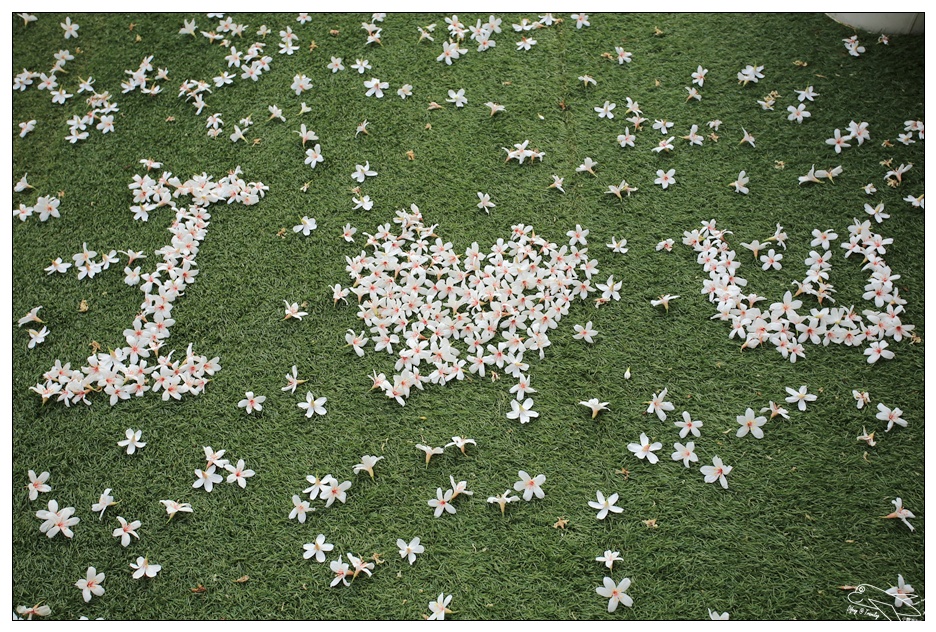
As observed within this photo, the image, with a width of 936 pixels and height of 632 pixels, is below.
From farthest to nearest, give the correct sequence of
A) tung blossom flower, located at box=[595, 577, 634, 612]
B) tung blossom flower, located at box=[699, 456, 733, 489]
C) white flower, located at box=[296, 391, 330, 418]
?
white flower, located at box=[296, 391, 330, 418] → tung blossom flower, located at box=[699, 456, 733, 489] → tung blossom flower, located at box=[595, 577, 634, 612]

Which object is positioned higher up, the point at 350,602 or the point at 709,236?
the point at 709,236

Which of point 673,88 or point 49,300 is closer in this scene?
point 49,300

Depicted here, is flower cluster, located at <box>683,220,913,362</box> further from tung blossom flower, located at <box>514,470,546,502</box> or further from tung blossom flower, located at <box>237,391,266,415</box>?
tung blossom flower, located at <box>237,391,266,415</box>

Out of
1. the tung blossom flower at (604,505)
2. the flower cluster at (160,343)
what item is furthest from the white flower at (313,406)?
the tung blossom flower at (604,505)

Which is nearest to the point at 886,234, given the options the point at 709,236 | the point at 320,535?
the point at 709,236

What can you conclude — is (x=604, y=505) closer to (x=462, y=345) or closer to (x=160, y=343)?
(x=462, y=345)

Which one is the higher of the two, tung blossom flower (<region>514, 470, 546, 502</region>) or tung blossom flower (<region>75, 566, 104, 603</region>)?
tung blossom flower (<region>514, 470, 546, 502</region>)

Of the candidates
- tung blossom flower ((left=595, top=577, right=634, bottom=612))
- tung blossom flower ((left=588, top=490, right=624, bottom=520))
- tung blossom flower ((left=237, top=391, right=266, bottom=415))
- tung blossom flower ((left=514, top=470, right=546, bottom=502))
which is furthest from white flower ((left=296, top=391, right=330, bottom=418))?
tung blossom flower ((left=595, top=577, right=634, bottom=612))

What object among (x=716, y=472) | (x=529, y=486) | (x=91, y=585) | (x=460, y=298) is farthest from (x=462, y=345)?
(x=91, y=585)

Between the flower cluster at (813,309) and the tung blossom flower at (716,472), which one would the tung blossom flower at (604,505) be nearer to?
the tung blossom flower at (716,472)

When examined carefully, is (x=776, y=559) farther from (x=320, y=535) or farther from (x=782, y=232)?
(x=320, y=535)
